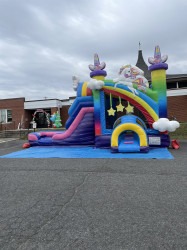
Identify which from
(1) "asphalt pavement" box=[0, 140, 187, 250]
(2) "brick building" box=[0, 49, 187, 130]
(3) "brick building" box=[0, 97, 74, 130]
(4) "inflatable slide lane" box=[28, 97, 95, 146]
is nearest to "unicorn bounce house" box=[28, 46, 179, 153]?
(4) "inflatable slide lane" box=[28, 97, 95, 146]

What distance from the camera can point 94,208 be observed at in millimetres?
3549

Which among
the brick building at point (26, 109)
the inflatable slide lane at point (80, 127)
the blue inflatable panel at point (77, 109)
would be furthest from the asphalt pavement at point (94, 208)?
the brick building at point (26, 109)

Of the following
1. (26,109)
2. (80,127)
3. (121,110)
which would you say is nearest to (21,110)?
(26,109)

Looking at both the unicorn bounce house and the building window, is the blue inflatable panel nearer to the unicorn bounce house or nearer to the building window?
the unicorn bounce house

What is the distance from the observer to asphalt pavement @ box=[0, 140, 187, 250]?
262cm

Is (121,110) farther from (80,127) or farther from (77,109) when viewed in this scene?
(77,109)

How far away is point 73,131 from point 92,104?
156 cm

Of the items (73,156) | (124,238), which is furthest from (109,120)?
(124,238)

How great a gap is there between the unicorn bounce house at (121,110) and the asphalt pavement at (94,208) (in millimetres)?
3031

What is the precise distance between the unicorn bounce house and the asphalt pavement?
3.03m

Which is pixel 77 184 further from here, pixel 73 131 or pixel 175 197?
pixel 73 131

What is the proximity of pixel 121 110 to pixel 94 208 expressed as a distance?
6860 millimetres

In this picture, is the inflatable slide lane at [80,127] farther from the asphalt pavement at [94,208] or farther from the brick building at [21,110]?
the brick building at [21,110]

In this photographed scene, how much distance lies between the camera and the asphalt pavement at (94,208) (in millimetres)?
2617
